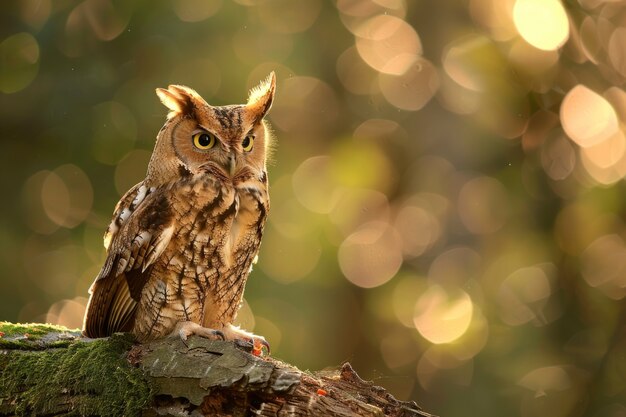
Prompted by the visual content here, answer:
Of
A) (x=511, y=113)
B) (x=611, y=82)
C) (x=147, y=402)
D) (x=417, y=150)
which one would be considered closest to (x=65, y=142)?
(x=417, y=150)

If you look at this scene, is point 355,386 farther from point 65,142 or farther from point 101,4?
point 101,4

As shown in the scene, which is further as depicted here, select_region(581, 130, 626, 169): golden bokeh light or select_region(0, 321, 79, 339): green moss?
select_region(581, 130, 626, 169): golden bokeh light

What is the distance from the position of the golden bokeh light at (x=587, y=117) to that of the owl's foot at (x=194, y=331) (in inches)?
213

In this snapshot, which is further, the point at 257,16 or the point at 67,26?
the point at 257,16

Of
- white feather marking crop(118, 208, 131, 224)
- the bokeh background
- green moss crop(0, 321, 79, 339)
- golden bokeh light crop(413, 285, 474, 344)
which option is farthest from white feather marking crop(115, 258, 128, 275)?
golden bokeh light crop(413, 285, 474, 344)

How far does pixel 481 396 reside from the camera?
7.39 m

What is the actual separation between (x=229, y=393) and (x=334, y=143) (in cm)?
611

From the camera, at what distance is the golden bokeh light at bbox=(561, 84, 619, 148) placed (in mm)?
7430

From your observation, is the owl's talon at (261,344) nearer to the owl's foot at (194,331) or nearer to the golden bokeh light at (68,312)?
the owl's foot at (194,331)

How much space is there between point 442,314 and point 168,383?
217 inches

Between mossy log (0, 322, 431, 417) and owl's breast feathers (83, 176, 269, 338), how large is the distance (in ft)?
1.00

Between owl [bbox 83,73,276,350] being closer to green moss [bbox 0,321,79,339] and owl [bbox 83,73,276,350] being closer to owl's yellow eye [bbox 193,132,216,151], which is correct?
owl's yellow eye [bbox 193,132,216,151]

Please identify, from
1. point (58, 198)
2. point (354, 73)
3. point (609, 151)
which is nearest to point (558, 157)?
point (609, 151)

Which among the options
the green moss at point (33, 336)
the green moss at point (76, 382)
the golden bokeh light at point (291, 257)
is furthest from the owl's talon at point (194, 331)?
the golden bokeh light at point (291, 257)
